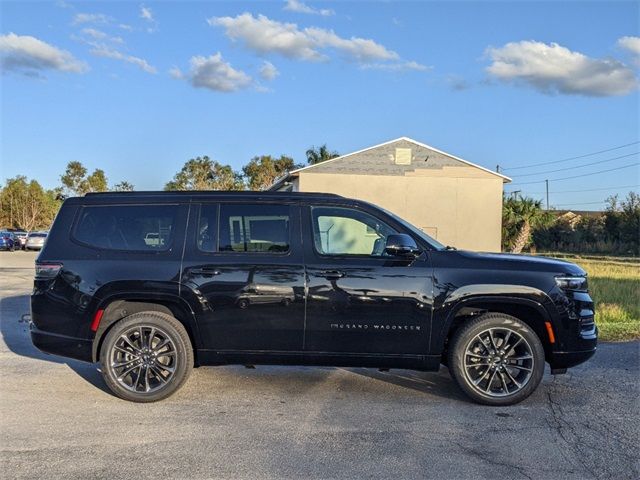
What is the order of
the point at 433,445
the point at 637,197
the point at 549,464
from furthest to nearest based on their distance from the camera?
the point at 637,197 < the point at 433,445 < the point at 549,464

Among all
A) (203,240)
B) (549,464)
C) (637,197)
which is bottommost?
(549,464)

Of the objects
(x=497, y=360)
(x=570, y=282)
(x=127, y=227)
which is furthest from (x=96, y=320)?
(x=570, y=282)

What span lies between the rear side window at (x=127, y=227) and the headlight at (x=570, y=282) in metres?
3.74

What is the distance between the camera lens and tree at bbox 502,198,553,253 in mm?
36812

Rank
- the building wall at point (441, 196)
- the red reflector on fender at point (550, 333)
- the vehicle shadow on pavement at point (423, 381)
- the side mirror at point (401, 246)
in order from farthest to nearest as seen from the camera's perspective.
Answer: the building wall at point (441, 196) → the vehicle shadow on pavement at point (423, 381) → the red reflector on fender at point (550, 333) → the side mirror at point (401, 246)

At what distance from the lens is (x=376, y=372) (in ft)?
22.4

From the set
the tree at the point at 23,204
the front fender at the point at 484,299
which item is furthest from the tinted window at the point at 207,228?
the tree at the point at 23,204

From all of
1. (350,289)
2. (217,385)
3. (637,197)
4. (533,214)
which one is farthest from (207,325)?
(637,197)

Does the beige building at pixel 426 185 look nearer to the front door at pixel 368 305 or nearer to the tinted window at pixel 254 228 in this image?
the tinted window at pixel 254 228

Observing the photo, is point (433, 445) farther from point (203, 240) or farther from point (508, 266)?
point (203, 240)

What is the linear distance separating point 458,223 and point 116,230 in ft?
85.9

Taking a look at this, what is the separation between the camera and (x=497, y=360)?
5621 mm

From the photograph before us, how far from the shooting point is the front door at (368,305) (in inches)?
216

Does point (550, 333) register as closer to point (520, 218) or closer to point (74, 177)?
point (520, 218)
